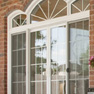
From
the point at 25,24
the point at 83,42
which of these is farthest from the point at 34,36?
the point at 83,42

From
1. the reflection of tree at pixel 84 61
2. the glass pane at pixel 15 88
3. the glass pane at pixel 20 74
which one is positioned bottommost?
the glass pane at pixel 15 88

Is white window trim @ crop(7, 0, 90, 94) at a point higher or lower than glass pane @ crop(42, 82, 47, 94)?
higher

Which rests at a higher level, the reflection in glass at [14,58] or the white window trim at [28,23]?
the white window trim at [28,23]

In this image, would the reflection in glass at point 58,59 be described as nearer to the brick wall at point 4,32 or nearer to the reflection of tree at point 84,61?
the reflection of tree at point 84,61

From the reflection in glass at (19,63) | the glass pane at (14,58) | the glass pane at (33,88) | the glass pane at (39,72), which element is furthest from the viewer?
the glass pane at (14,58)

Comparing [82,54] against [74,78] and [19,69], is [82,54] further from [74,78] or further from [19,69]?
[19,69]

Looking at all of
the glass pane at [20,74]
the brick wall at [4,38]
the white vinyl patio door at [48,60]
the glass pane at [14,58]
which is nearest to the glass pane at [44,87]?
the white vinyl patio door at [48,60]

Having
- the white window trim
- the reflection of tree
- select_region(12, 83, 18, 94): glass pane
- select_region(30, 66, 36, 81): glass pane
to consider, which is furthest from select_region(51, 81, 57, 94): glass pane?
select_region(12, 83, 18, 94): glass pane

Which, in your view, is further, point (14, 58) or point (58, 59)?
point (14, 58)

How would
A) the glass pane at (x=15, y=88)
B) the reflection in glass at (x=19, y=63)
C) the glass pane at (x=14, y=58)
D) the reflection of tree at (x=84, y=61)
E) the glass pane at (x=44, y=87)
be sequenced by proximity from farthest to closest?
the glass pane at (x=14, y=58), the glass pane at (x=15, y=88), the reflection in glass at (x=19, y=63), the glass pane at (x=44, y=87), the reflection of tree at (x=84, y=61)

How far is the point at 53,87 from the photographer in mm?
7238

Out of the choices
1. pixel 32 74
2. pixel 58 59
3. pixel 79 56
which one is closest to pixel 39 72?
pixel 32 74

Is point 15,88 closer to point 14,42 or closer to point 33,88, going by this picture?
point 33,88

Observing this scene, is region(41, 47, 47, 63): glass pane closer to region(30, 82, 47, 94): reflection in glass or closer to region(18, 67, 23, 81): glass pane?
region(30, 82, 47, 94): reflection in glass
